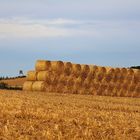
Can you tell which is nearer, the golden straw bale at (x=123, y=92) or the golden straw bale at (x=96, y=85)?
the golden straw bale at (x=96, y=85)

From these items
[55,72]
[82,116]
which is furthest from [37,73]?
[82,116]

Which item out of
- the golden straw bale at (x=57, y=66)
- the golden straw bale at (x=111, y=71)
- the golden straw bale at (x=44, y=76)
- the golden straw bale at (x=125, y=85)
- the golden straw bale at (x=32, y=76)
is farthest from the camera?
the golden straw bale at (x=125, y=85)

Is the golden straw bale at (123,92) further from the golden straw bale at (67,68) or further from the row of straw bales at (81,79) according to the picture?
the golden straw bale at (67,68)

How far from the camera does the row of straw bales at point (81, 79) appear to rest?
87.1 feet

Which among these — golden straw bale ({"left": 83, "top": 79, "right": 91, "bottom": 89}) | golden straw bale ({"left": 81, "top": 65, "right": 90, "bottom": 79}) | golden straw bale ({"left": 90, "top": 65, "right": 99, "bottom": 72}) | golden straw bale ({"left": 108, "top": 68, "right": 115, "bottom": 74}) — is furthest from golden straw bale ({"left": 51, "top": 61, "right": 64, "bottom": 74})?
golden straw bale ({"left": 108, "top": 68, "right": 115, "bottom": 74})

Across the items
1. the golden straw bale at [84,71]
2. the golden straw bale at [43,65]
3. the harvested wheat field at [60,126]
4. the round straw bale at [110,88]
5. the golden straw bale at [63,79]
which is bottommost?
the harvested wheat field at [60,126]

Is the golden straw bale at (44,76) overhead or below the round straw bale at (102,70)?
below

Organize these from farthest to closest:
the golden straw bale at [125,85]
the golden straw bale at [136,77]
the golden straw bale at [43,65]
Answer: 1. the golden straw bale at [136,77]
2. the golden straw bale at [125,85]
3. the golden straw bale at [43,65]

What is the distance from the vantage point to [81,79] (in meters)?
27.8

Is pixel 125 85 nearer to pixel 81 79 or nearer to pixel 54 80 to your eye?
pixel 81 79

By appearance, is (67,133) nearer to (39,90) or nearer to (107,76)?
(39,90)

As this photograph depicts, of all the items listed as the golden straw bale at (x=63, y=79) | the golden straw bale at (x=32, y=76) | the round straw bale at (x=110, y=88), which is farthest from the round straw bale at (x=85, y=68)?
the golden straw bale at (x=32, y=76)

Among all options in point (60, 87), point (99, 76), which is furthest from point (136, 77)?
point (60, 87)

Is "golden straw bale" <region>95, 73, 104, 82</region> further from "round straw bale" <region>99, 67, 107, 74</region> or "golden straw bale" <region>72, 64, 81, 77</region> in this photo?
"golden straw bale" <region>72, 64, 81, 77</region>
